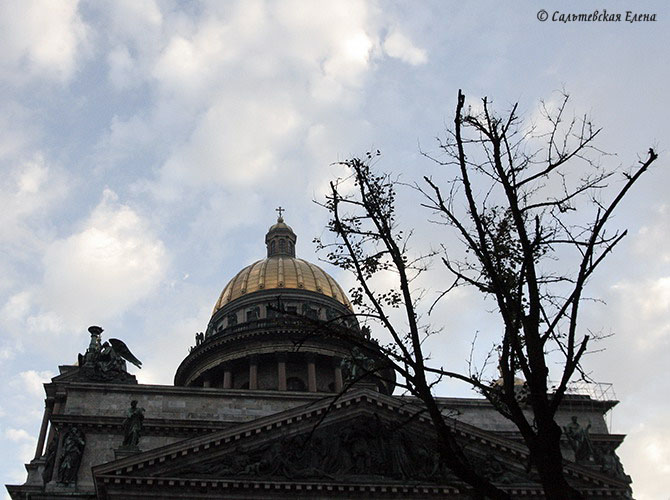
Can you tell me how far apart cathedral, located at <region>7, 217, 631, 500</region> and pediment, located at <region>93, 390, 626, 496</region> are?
4cm

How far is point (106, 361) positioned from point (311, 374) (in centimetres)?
1396

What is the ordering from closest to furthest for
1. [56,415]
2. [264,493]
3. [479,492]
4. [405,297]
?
[479,492], [405,297], [264,493], [56,415]

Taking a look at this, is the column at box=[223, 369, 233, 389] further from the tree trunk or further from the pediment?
the tree trunk

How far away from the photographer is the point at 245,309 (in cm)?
5534

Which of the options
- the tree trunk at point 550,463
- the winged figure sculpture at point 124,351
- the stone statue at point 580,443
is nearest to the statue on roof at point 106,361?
the winged figure sculpture at point 124,351

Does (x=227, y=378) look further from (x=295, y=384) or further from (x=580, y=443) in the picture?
Answer: (x=580, y=443)

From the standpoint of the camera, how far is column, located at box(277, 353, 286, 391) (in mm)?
45888

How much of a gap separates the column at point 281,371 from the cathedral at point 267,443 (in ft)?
26.9

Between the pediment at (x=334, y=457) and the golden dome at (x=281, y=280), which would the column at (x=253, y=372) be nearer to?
the golden dome at (x=281, y=280)

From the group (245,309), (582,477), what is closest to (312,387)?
(245,309)

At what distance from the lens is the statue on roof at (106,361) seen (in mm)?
37031

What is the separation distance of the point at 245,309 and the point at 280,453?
28.2m

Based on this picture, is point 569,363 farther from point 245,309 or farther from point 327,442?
point 245,309

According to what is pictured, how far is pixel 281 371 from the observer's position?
46750 mm
